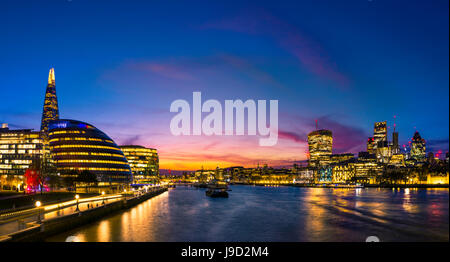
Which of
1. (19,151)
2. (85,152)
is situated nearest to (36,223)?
(85,152)

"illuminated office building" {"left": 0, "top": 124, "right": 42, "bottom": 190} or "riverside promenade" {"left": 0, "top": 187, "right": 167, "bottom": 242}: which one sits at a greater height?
"illuminated office building" {"left": 0, "top": 124, "right": 42, "bottom": 190}

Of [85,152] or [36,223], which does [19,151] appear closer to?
[85,152]

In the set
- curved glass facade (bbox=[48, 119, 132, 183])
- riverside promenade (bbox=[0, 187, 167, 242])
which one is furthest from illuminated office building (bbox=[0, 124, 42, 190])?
riverside promenade (bbox=[0, 187, 167, 242])

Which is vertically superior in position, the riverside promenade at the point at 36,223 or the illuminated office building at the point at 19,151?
the illuminated office building at the point at 19,151

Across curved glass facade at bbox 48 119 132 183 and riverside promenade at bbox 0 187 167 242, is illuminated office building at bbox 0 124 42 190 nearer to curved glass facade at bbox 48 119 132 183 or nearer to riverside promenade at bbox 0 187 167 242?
curved glass facade at bbox 48 119 132 183

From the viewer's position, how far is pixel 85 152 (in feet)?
447

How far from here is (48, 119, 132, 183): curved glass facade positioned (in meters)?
134

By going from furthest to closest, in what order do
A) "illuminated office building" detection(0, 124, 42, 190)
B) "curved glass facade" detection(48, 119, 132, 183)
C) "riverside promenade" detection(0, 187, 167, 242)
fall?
1. "curved glass facade" detection(48, 119, 132, 183)
2. "illuminated office building" detection(0, 124, 42, 190)
3. "riverside promenade" detection(0, 187, 167, 242)

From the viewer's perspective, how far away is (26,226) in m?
26.6

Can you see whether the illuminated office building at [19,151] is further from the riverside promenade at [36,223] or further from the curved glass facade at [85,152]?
the riverside promenade at [36,223]

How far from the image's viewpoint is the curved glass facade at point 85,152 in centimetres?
13362

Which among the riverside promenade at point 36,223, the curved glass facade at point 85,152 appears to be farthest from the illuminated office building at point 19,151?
the riverside promenade at point 36,223

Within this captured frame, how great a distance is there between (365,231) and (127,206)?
44.6 meters
